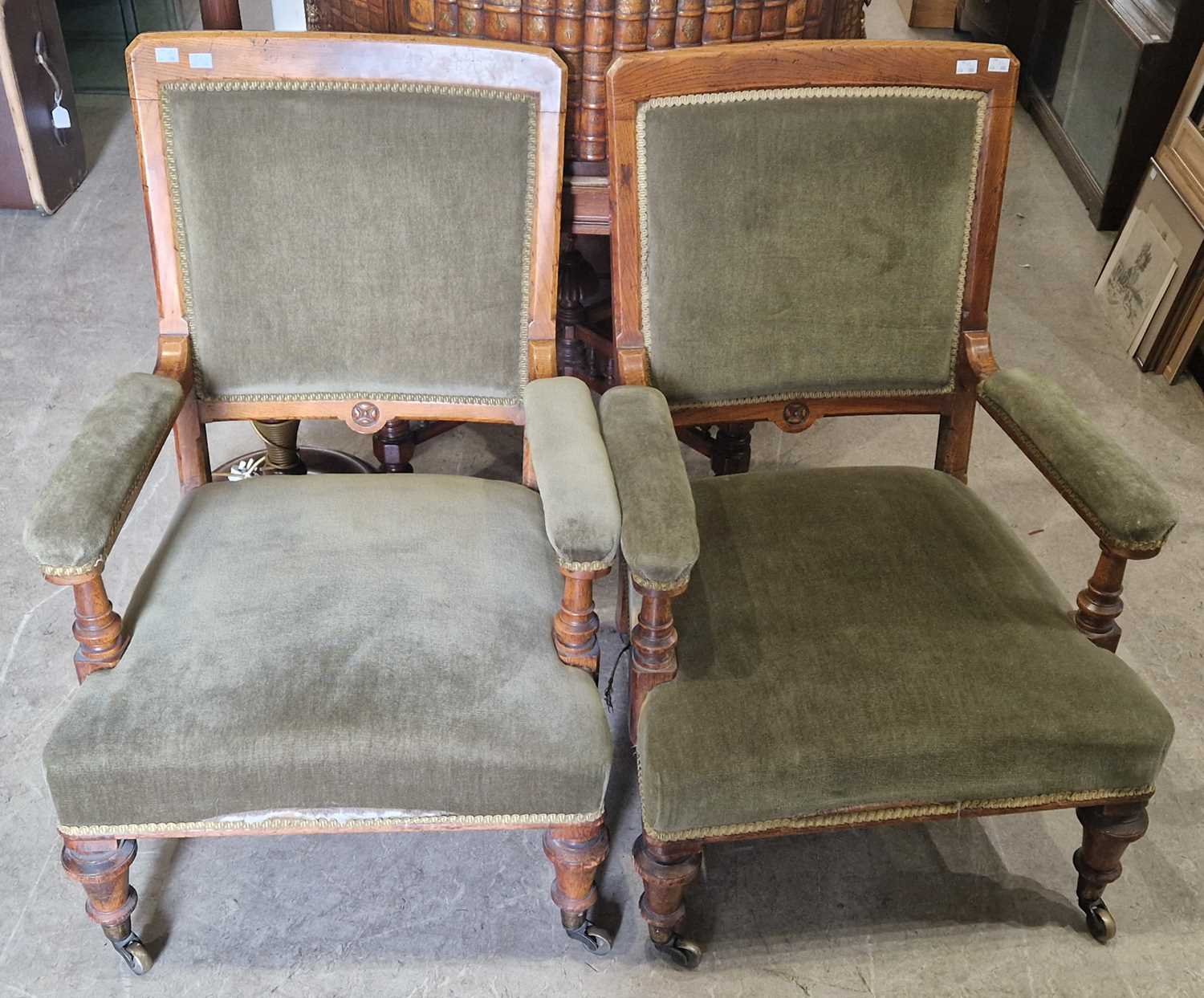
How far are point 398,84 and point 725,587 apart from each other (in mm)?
755

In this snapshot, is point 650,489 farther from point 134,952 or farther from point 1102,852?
point 134,952

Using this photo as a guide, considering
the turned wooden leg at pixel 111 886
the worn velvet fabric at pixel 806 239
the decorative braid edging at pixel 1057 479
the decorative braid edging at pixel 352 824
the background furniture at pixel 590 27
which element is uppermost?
the background furniture at pixel 590 27

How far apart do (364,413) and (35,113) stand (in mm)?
2046

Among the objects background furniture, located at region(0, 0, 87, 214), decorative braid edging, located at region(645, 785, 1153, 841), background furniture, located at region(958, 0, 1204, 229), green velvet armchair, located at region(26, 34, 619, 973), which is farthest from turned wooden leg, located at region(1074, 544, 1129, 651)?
background furniture, located at region(0, 0, 87, 214)

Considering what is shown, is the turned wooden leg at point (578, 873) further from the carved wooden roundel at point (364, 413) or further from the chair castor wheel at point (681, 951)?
the carved wooden roundel at point (364, 413)

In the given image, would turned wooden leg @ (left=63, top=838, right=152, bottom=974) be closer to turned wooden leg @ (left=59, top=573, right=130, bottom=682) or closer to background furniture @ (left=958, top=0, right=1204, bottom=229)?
turned wooden leg @ (left=59, top=573, right=130, bottom=682)

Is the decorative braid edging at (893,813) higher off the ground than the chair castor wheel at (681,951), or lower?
higher

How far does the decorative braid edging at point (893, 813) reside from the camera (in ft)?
4.96

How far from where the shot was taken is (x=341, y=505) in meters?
1.71

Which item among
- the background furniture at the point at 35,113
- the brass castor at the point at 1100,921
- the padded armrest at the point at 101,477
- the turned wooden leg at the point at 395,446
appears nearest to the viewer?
the padded armrest at the point at 101,477

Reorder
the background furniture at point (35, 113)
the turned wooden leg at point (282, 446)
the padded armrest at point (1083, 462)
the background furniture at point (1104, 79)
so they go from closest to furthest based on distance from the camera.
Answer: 1. the padded armrest at point (1083, 462)
2. the turned wooden leg at point (282, 446)
3. the background furniture at point (35, 113)
4. the background furniture at point (1104, 79)

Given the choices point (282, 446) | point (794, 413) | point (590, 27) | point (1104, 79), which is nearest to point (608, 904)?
point (794, 413)

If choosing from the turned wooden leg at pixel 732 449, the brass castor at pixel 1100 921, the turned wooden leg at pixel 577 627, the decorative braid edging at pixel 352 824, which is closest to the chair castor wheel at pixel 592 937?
the decorative braid edging at pixel 352 824

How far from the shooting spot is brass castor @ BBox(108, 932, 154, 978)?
1.64m
